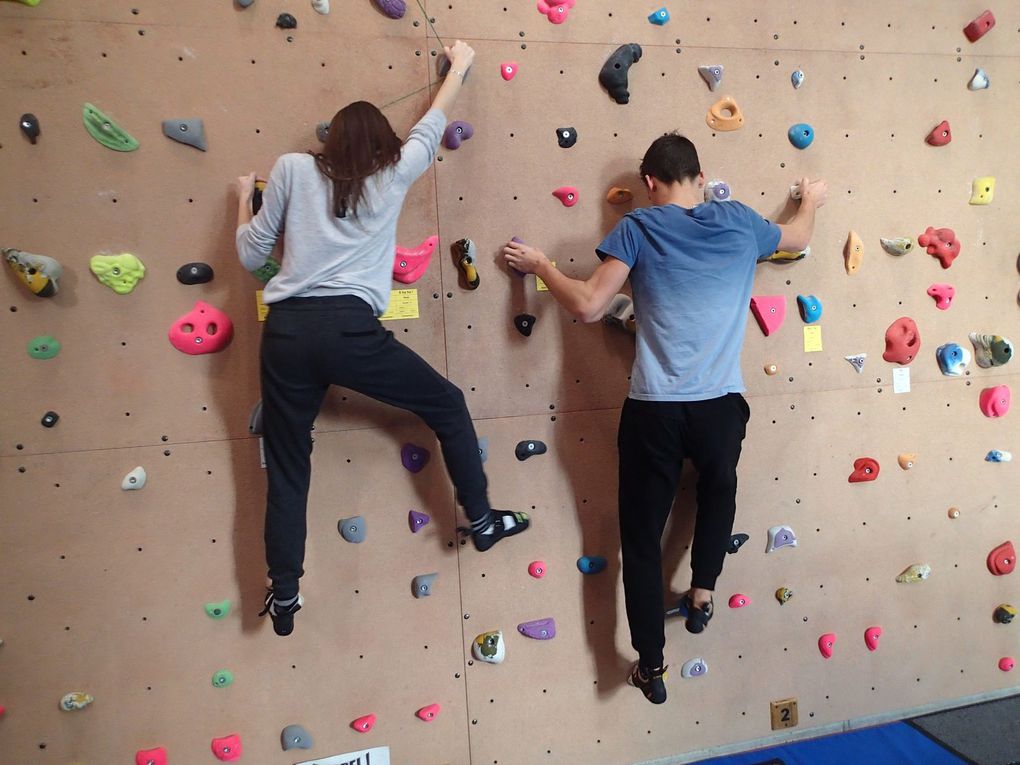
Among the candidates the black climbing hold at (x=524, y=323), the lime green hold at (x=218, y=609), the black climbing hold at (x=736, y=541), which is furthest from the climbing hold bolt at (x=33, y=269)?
the black climbing hold at (x=736, y=541)

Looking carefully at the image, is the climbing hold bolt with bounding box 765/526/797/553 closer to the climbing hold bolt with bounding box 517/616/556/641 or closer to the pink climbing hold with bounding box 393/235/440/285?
the climbing hold bolt with bounding box 517/616/556/641

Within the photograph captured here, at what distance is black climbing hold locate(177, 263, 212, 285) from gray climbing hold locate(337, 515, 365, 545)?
0.67 m

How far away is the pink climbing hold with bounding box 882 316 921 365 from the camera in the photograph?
1.75 meters

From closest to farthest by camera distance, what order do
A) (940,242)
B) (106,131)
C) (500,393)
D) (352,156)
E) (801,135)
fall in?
(352,156) < (106,131) < (500,393) < (801,135) < (940,242)

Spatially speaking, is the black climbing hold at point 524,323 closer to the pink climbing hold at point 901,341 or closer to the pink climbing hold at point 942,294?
the pink climbing hold at point 901,341

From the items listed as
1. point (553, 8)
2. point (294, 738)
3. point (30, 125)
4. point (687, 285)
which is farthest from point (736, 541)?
point (30, 125)

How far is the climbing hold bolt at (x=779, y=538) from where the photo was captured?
170cm

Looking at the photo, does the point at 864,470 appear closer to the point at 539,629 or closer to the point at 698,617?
the point at 698,617

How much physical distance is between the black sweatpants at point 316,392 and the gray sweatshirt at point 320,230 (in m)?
0.04

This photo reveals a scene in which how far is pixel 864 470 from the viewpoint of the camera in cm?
175

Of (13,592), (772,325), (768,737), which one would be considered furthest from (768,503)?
(13,592)

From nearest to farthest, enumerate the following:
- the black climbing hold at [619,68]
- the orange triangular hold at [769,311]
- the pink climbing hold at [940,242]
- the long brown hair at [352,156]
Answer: the long brown hair at [352,156], the black climbing hold at [619,68], the orange triangular hold at [769,311], the pink climbing hold at [940,242]

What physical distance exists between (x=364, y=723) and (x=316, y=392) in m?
0.88

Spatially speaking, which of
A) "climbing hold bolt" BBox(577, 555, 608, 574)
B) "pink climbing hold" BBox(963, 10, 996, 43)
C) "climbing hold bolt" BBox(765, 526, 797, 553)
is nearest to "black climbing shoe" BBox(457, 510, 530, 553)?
"climbing hold bolt" BBox(577, 555, 608, 574)
